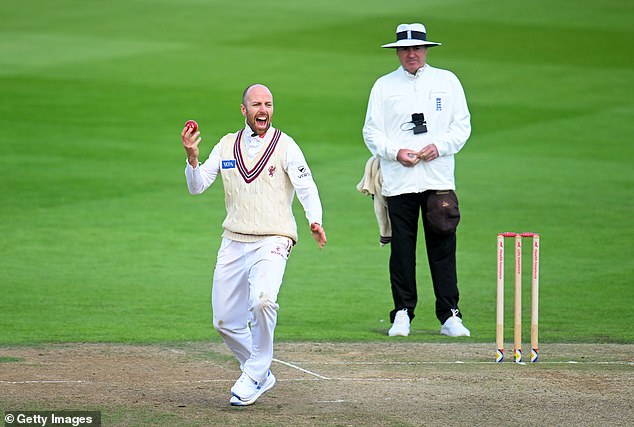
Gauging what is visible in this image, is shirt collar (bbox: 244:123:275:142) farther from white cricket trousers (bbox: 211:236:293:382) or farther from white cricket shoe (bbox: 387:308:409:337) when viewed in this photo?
white cricket shoe (bbox: 387:308:409:337)

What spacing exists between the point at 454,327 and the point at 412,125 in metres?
1.85

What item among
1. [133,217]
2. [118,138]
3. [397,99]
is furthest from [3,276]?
[118,138]

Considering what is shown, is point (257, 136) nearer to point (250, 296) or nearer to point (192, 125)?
point (192, 125)

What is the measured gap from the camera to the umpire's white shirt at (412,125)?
40.1ft

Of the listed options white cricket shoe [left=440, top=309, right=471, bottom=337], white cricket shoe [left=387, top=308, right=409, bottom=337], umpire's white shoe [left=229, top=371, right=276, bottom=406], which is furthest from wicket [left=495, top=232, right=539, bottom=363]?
umpire's white shoe [left=229, top=371, right=276, bottom=406]

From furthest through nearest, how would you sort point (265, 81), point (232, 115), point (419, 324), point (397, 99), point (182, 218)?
1. point (265, 81)
2. point (232, 115)
3. point (182, 218)
4. point (419, 324)
5. point (397, 99)

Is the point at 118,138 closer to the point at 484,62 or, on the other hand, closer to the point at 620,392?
the point at 484,62

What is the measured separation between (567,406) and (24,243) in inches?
393

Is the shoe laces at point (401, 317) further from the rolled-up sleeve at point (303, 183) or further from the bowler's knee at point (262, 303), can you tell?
the bowler's knee at point (262, 303)

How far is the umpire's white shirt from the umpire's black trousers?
0.57ft

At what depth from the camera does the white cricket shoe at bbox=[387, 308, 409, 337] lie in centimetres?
1227

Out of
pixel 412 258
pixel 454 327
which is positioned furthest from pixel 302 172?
pixel 454 327

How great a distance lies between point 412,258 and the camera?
1244 cm

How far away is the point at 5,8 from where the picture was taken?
38.7m
